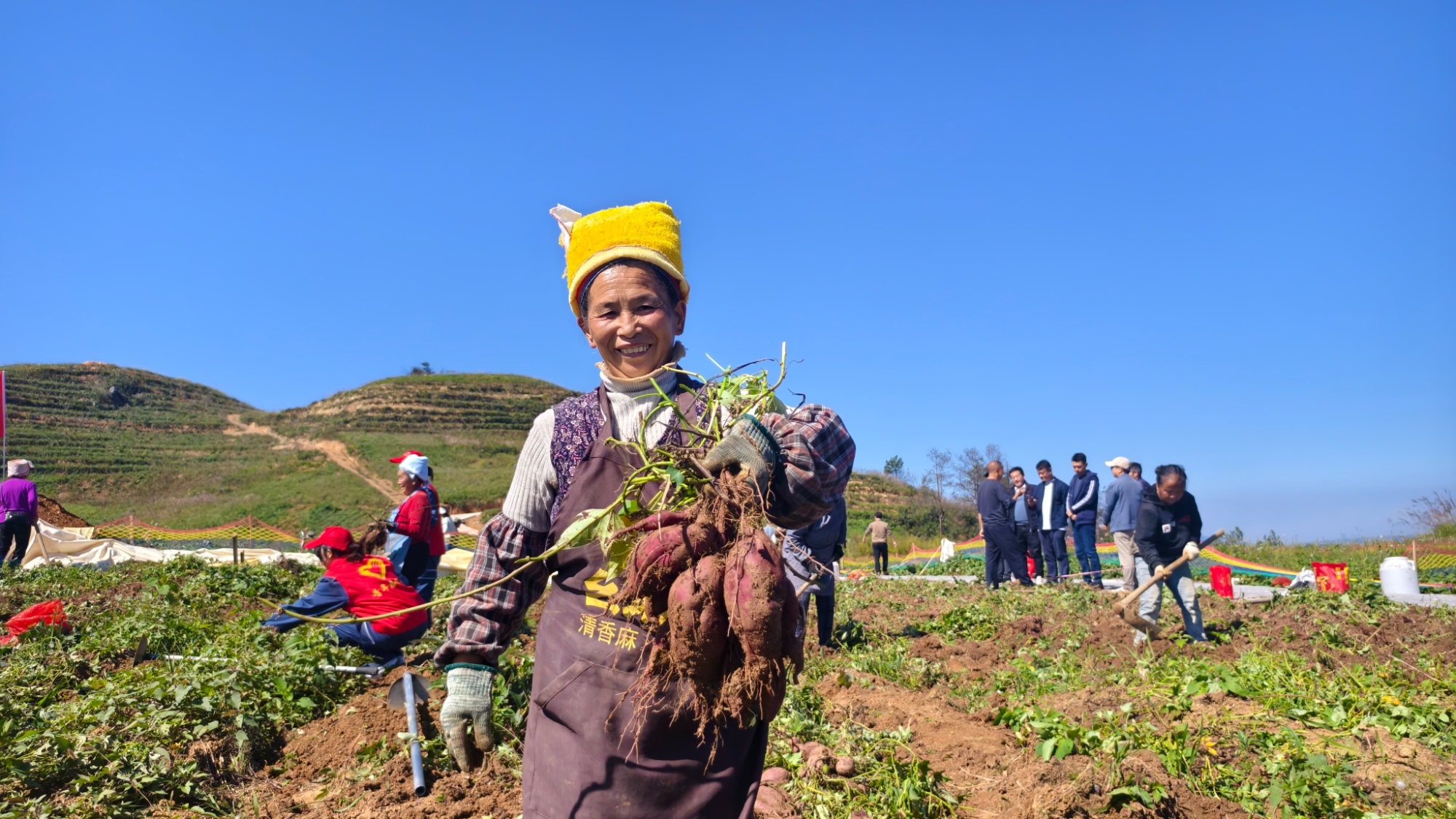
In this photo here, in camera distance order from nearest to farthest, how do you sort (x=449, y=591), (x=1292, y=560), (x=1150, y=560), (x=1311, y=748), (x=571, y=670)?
(x=571, y=670)
(x=1311, y=748)
(x=1150, y=560)
(x=449, y=591)
(x=1292, y=560)

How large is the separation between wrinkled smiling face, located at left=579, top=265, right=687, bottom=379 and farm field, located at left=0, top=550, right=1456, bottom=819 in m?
1.89

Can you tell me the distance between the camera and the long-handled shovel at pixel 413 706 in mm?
3283

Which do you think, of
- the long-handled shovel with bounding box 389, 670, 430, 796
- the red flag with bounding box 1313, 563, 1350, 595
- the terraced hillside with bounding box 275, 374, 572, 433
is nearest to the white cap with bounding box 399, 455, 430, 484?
the long-handled shovel with bounding box 389, 670, 430, 796

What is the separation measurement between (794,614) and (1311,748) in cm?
355

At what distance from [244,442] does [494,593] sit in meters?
64.8

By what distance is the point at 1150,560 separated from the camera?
6.63 meters

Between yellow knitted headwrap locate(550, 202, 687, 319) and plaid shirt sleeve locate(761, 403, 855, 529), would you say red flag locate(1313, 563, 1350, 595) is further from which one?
yellow knitted headwrap locate(550, 202, 687, 319)

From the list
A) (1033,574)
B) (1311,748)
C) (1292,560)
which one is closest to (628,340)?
(1311,748)

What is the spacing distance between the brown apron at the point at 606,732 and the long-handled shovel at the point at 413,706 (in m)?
1.76

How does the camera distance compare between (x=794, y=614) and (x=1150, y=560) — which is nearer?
(x=794, y=614)

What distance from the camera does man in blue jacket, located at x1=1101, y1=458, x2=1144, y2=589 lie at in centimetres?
784

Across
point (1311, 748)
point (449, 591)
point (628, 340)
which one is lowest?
point (1311, 748)

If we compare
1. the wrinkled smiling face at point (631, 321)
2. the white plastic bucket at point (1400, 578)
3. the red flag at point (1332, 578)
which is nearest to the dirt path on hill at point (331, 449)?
the red flag at point (1332, 578)

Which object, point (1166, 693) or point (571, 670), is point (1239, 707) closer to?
point (1166, 693)
